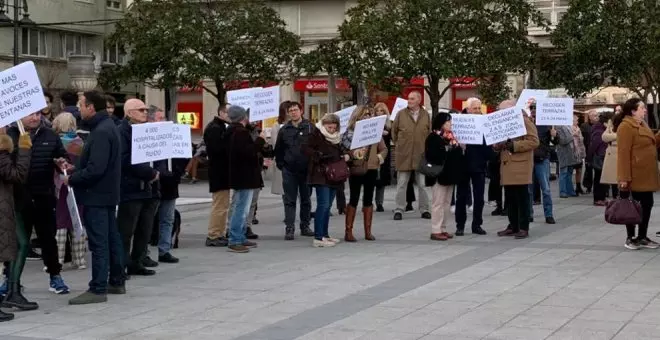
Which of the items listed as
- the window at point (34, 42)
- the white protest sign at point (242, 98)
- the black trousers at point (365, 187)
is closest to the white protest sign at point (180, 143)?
the white protest sign at point (242, 98)

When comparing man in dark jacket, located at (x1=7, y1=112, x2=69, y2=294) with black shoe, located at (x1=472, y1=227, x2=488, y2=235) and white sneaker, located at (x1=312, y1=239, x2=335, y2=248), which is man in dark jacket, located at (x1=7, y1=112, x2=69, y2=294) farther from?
black shoe, located at (x1=472, y1=227, x2=488, y2=235)

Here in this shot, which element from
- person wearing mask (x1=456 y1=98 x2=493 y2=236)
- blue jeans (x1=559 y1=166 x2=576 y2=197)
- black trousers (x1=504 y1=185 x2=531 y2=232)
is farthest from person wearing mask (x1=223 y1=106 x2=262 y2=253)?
blue jeans (x1=559 y1=166 x2=576 y2=197)

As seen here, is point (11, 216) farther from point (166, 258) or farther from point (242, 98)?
point (242, 98)

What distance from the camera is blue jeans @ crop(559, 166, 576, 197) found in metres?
21.7

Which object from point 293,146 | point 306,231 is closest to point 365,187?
point 293,146

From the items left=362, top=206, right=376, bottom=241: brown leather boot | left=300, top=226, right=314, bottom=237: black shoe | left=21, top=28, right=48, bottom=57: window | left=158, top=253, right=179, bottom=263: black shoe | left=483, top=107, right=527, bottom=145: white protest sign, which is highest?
left=21, top=28, right=48, bottom=57: window

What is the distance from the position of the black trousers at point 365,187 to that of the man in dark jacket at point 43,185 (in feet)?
15.3

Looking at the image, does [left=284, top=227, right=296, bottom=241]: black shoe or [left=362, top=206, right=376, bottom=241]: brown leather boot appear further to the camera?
[left=284, top=227, right=296, bottom=241]: black shoe

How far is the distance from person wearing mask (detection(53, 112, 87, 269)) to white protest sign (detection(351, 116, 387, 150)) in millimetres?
3668

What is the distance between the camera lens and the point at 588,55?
2623 centimetres

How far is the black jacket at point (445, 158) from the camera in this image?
13.9 meters

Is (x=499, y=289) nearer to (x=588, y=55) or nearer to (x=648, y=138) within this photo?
(x=648, y=138)

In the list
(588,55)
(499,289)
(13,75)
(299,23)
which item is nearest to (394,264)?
(499,289)

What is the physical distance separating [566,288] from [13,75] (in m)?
5.25
